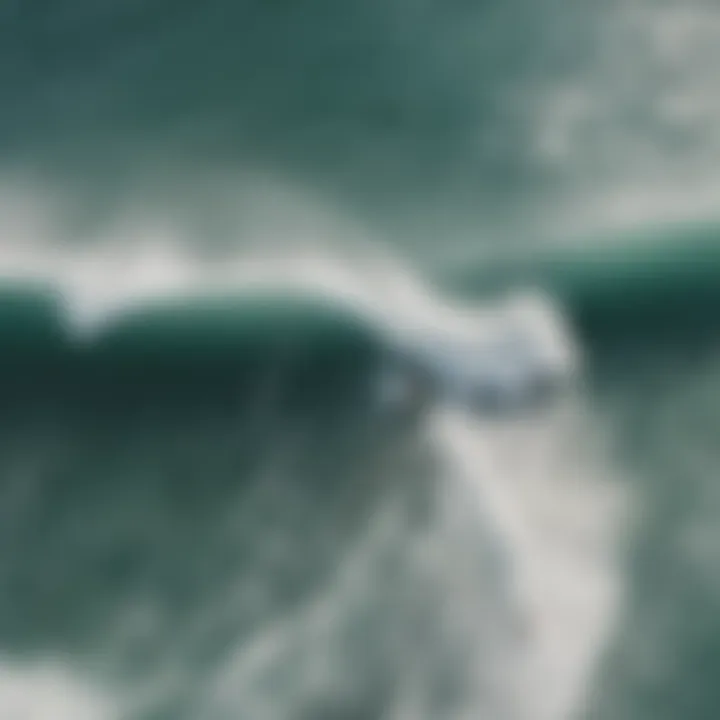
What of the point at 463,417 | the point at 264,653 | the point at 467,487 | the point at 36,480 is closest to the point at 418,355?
the point at 463,417

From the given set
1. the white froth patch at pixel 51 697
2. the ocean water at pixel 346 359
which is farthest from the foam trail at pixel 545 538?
the white froth patch at pixel 51 697

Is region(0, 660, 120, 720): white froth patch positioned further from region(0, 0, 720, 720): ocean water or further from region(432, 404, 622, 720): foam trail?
region(432, 404, 622, 720): foam trail

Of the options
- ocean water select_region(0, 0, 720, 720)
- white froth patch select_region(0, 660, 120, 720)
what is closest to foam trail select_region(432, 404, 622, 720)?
ocean water select_region(0, 0, 720, 720)

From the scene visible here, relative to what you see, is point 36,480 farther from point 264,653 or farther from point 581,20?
point 581,20

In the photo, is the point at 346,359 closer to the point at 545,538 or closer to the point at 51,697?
the point at 545,538

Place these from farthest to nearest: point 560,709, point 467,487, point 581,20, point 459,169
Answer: point 581,20
point 459,169
point 467,487
point 560,709

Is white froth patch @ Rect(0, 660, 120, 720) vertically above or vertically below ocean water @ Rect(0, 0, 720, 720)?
below

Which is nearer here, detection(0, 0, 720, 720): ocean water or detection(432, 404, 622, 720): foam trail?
detection(432, 404, 622, 720): foam trail

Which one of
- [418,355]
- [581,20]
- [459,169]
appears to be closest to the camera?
[418,355]
